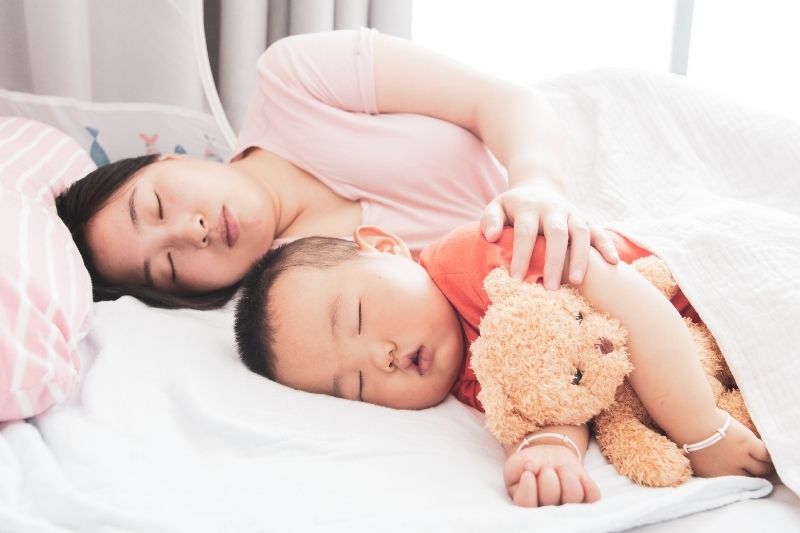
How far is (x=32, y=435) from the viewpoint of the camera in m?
0.84

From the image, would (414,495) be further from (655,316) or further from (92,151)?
(92,151)

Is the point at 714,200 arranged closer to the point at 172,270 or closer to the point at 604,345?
the point at 604,345

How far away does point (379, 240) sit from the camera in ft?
4.01

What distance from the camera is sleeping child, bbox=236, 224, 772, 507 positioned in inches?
33.3

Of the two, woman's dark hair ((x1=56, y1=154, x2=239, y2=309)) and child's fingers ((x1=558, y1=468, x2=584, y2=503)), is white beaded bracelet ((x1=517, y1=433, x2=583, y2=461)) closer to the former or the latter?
child's fingers ((x1=558, y1=468, x2=584, y2=503))

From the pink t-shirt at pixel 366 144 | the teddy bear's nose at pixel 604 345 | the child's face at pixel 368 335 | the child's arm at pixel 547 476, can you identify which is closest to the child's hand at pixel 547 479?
the child's arm at pixel 547 476

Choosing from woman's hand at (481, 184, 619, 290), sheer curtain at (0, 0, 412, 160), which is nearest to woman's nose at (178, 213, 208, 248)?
woman's hand at (481, 184, 619, 290)

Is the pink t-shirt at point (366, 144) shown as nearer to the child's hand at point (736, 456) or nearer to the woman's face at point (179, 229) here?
the woman's face at point (179, 229)

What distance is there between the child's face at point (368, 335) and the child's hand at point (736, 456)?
0.35 meters

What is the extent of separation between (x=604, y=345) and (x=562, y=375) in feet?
0.20

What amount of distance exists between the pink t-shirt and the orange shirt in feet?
1.19

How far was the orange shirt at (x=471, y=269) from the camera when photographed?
966 millimetres

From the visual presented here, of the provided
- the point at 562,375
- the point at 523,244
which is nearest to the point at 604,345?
the point at 562,375

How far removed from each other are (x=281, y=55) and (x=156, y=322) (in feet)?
2.14
